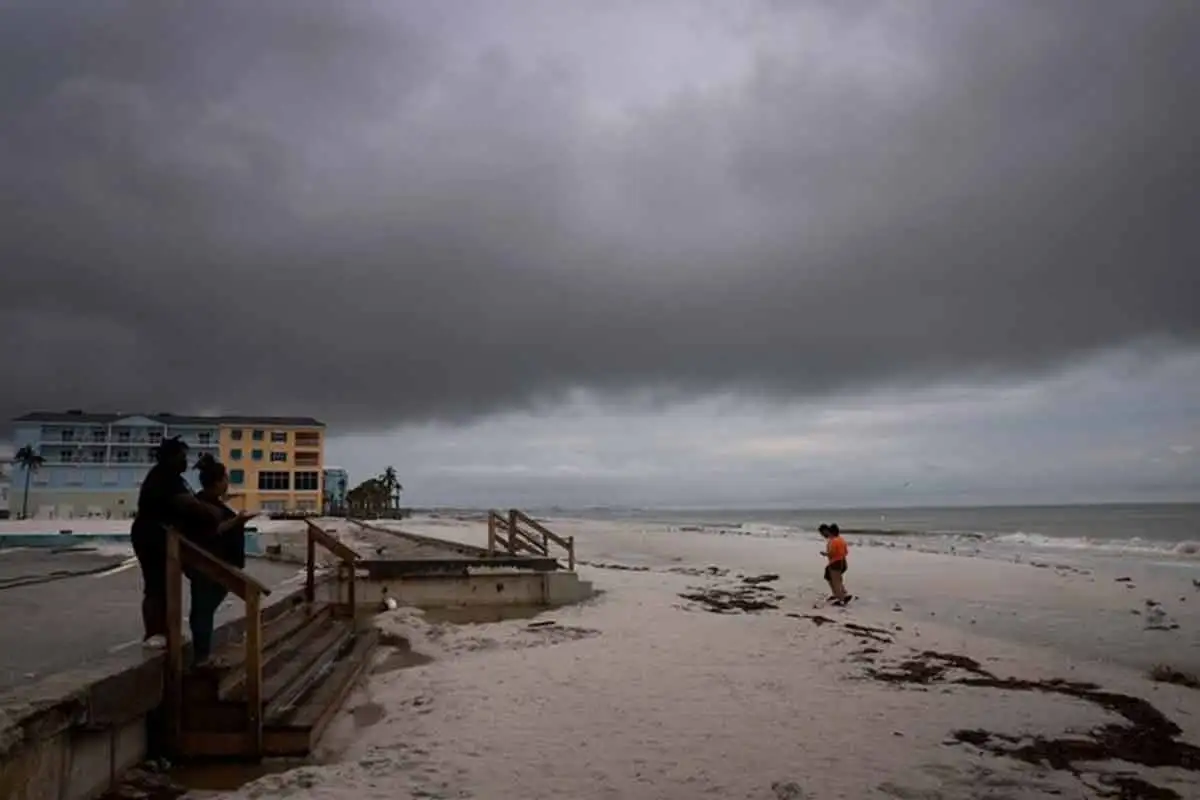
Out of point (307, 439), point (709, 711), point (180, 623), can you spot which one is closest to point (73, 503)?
point (307, 439)

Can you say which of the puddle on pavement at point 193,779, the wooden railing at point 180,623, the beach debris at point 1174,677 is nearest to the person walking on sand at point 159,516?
the wooden railing at point 180,623

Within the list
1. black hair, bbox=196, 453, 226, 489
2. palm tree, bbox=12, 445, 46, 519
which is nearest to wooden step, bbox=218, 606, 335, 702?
black hair, bbox=196, 453, 226, 489

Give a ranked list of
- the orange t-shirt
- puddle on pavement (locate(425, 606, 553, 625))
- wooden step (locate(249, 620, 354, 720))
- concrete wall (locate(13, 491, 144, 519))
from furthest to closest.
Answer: concrete wall (locate(13, 491, 144, 519)) → the orange t-shirt → puddle on pavement (locate(425, 606, 553, 625)) → wooden step (locate(249, 620, 354, 720))

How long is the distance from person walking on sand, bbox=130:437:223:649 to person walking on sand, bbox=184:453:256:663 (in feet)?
0.50

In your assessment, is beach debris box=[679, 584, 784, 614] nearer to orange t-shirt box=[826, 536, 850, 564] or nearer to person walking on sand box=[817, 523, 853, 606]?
person walking on sand box=[817, 523, 853, 606]

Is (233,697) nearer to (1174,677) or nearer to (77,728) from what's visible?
(77,728)

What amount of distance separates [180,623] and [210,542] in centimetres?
76

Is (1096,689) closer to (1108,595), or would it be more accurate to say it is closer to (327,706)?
(327,706)

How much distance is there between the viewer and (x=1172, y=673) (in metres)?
9.97

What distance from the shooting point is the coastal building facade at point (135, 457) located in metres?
77.0

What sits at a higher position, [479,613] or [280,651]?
[280,651]

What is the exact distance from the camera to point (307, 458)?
86.7m

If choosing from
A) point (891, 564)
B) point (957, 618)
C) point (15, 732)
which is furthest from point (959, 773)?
point (891, 564)

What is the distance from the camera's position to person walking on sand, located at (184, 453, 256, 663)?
19.7 feet
